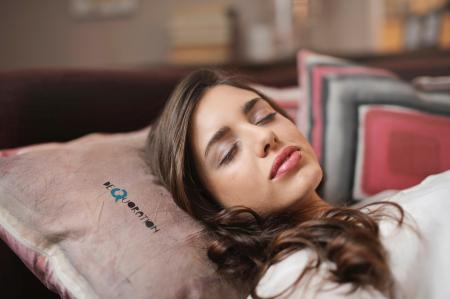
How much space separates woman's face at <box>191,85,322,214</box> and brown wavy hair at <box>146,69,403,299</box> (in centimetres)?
3

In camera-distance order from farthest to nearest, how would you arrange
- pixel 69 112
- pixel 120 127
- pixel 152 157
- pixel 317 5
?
pixel 317 5, pixel 120 127, pixel 69 112, pixel 152 157

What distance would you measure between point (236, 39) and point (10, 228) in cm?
199

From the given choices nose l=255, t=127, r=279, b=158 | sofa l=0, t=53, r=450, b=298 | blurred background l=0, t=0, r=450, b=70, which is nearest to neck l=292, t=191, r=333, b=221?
nose l=255, t=127, r=279, b=158

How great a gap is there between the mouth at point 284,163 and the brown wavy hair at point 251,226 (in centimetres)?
9

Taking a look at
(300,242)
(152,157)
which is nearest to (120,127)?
(152,157)

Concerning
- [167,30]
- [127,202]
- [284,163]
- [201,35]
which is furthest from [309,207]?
[167,30]

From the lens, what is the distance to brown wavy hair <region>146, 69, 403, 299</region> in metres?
0.57

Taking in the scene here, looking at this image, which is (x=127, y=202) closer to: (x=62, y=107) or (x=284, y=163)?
(x=284, y=163)

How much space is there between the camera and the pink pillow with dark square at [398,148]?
105cm

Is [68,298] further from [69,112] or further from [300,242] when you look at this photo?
[69,112]

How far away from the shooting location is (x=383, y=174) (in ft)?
3.51

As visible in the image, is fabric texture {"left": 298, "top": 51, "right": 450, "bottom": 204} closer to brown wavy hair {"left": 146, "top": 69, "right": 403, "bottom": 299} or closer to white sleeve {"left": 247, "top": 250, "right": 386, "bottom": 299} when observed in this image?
brown wavy hair {"left": 146, "top": 69, "right": 403, "bottom": 299}

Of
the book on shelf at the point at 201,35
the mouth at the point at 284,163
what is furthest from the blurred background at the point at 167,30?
the mouth at the point at 284,163

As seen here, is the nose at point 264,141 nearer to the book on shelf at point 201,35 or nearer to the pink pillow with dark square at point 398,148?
the pink pillow with dark square at point 398,148
